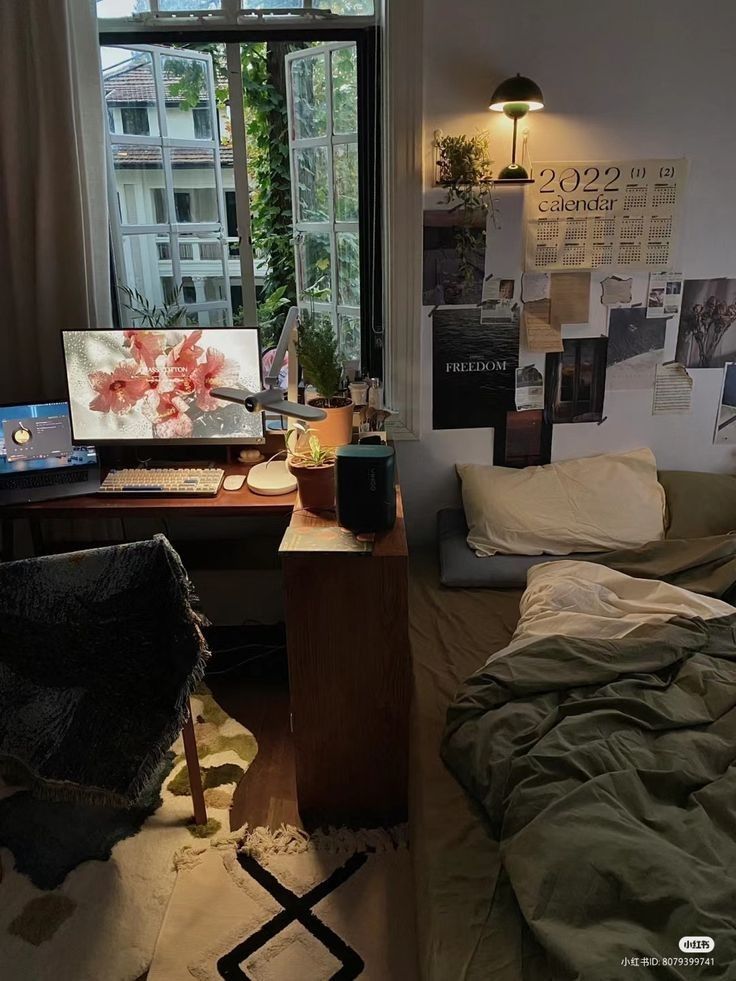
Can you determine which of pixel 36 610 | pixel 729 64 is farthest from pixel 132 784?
pixel 729 64

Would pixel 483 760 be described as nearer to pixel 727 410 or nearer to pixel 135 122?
pixel 727 410

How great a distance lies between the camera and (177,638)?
171cm

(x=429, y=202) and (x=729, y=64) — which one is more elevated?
(x=729, y=64)

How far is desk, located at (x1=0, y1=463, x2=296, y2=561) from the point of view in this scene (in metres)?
2.07

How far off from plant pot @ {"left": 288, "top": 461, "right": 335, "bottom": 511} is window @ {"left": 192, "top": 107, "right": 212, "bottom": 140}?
1309mm

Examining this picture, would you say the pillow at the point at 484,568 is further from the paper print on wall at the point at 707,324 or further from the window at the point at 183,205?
the window at the point at 183,205

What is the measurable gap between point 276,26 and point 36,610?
191cm

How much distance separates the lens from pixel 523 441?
2.63 meters

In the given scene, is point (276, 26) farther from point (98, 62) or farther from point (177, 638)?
point (177, 638)

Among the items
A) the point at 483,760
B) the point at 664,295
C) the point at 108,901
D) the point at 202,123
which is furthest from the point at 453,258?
the point at 108,901

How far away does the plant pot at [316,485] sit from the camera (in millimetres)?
1949

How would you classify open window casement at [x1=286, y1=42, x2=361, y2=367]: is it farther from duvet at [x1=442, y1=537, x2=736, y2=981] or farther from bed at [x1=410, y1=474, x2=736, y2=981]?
duvet at [x1=442, y1=537, x2=736, y2=981]

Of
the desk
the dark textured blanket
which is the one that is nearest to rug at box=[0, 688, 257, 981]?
the dark textured blanket

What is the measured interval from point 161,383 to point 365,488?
881mm
